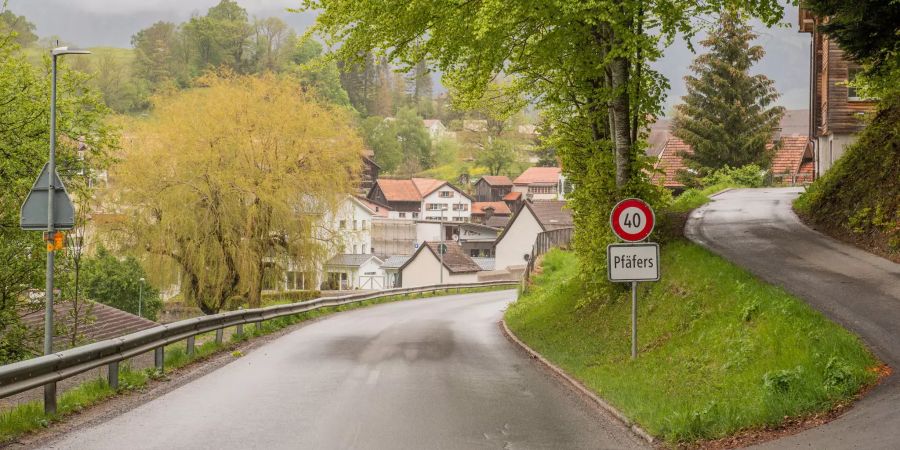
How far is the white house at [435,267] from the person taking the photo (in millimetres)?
86188

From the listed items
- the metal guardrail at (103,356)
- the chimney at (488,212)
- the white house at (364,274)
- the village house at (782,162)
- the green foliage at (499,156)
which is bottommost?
the white house at (364,274)

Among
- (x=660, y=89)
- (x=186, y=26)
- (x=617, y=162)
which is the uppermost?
(x=186, y=26)

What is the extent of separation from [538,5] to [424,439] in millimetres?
9694

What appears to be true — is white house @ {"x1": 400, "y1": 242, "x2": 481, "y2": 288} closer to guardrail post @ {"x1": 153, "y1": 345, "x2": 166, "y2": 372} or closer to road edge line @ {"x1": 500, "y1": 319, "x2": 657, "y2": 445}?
road edge line @ {"x1": 500, "y1": 319, "x2": 657, "y2": 445}

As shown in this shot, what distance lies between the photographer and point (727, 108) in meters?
56.7

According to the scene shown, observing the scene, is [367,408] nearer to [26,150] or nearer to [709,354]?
[709,354]

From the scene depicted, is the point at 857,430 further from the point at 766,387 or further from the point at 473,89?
the point at 473,89

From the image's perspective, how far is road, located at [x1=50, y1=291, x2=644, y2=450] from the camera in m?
9.18

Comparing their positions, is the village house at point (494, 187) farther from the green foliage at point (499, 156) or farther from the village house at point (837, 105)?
the village house at point (837, 105)

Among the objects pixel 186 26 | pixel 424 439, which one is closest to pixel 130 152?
pixel 424 439

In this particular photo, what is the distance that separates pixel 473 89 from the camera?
65.6ft

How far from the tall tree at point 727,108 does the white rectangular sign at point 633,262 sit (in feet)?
142

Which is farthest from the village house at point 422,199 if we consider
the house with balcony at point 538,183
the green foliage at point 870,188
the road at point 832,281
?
the green foliage at point 870,188

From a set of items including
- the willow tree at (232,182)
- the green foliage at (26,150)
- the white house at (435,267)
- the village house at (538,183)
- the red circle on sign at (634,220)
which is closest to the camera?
the red circle on sign at (634,220)
